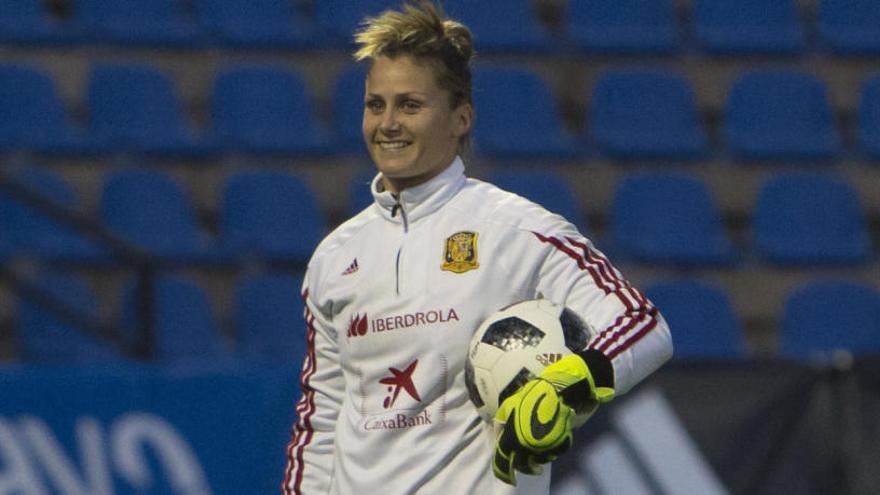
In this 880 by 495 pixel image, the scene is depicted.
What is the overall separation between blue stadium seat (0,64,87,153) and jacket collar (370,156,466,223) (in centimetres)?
541

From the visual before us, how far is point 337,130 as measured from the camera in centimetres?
970

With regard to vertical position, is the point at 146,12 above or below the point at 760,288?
above

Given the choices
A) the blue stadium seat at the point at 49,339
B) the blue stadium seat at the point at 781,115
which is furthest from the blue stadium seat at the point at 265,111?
the blue stadium seat at the point at 781,115

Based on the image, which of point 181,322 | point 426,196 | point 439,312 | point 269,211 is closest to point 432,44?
point 426,196

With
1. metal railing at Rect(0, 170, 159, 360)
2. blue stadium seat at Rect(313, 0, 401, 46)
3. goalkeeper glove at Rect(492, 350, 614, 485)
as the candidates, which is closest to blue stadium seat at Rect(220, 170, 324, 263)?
blue stadium seat at Rect(313, 0, 401, 46)

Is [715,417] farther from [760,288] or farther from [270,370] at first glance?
[760,288]

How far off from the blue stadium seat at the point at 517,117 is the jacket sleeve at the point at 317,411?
5.75 meters

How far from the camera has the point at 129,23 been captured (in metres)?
9.76

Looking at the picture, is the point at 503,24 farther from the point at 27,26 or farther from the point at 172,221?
the point at 27,26

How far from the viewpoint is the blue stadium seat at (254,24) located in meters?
9.90

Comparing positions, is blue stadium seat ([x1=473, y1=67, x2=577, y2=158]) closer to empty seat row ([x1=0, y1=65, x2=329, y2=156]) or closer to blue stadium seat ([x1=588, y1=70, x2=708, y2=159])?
blue stadium seat ([x1=588, y1=70, x2=708, y2=159])

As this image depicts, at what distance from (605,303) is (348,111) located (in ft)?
20.5

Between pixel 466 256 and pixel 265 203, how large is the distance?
212 inches

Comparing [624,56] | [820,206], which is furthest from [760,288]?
[624,56]
